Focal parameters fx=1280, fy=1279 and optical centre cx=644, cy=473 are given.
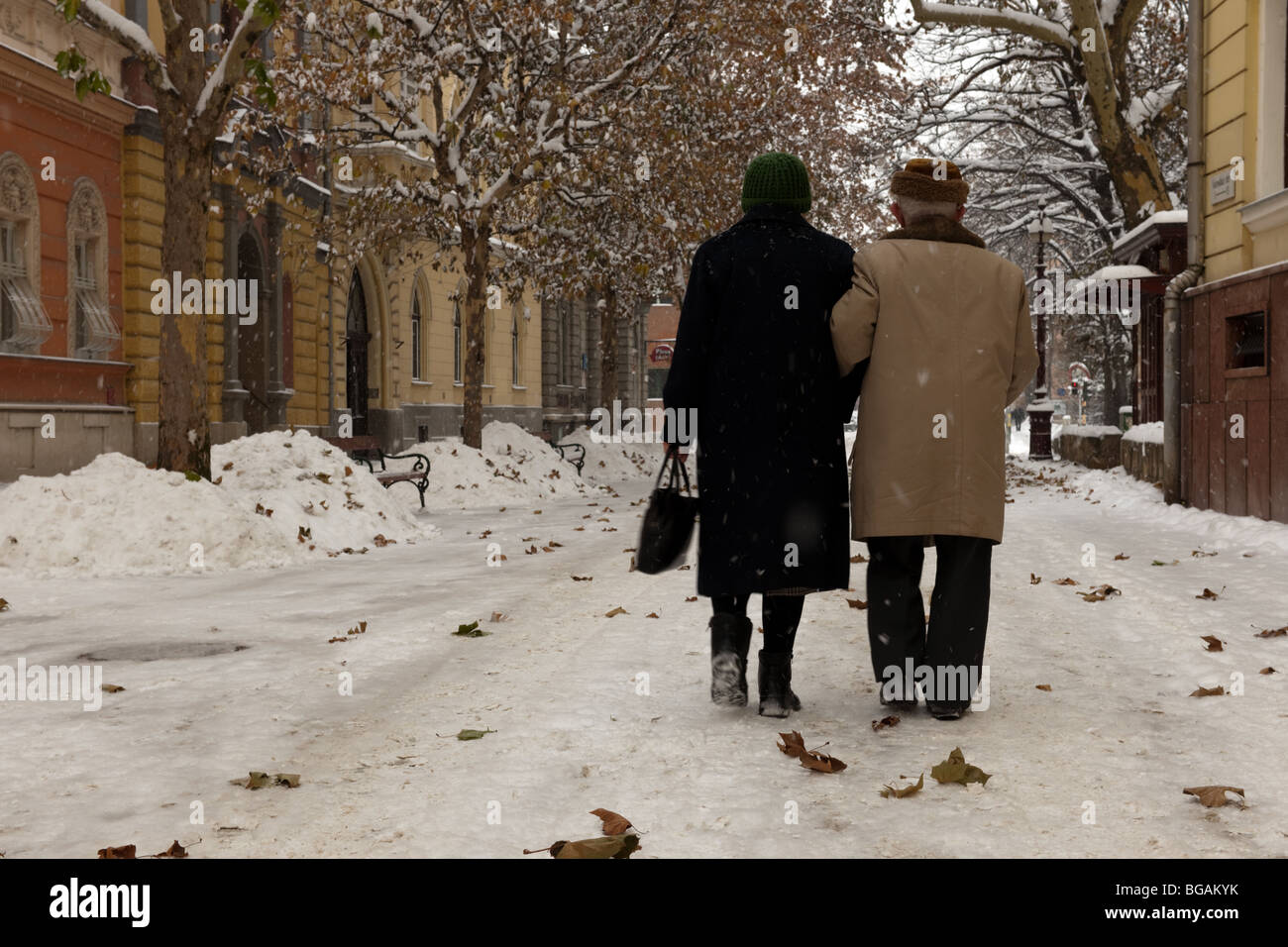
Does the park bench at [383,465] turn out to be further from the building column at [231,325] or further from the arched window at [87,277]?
the arched window at [87,277]

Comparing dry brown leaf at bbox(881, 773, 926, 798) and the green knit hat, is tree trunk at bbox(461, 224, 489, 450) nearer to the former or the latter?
the green knit hat

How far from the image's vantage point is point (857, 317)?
4645 millimetres

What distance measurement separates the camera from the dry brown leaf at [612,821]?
11.4 ft

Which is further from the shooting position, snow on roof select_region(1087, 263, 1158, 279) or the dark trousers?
snow on roof select_region(1087, 263, 1158, 279)

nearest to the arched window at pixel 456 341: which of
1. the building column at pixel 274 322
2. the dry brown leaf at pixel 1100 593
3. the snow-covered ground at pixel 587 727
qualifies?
the building column at pixel 274 322

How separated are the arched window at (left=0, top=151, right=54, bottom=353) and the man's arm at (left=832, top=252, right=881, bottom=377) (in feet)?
43.7

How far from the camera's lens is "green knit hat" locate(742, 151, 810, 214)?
4.69 meters

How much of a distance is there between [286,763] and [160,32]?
1751 cm

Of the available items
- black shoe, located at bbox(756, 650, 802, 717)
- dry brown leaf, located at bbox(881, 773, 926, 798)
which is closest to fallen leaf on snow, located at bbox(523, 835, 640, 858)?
dry brown leaf, located at bbox(881, 773, 926, 798)

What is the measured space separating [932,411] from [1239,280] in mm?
9057

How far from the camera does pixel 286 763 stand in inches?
168

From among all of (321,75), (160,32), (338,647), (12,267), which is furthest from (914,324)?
Result: (160,32)

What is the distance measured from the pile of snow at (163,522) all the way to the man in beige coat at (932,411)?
6441 millimetres

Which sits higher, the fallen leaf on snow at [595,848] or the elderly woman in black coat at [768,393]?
the elderly woman in black coat at [768,393]
